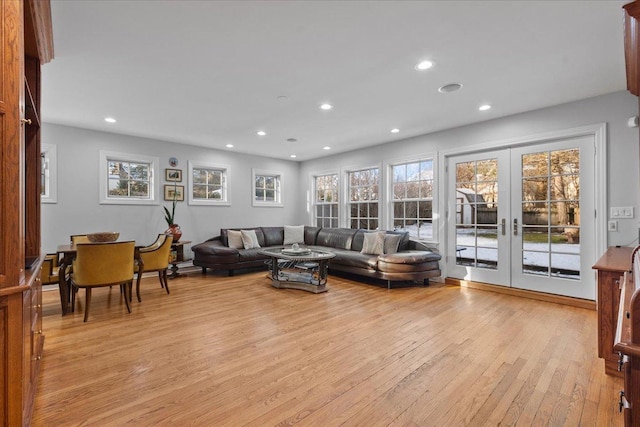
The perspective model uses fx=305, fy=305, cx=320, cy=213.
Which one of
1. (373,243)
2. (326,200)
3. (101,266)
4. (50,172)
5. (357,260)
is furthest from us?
(326,200)

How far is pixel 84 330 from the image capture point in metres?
2.98

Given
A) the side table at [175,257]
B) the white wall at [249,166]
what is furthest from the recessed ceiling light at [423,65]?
the side table at [175,257]

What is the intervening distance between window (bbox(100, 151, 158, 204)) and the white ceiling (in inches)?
36.1

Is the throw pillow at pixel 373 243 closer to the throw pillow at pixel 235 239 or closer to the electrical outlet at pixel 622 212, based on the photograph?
the throw pillow at pixel 235 239

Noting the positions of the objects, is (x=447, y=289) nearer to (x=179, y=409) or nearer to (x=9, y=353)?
(x=179, y=409)

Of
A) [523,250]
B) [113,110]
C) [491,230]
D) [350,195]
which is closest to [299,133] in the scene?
[350,195]

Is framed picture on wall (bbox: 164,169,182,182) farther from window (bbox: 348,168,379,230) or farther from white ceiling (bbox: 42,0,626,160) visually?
window (bbox: 348,168,379,230)

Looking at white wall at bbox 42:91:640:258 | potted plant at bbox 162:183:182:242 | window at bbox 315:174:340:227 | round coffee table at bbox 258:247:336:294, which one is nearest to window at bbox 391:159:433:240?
white wall at bbox 42:91:640:258

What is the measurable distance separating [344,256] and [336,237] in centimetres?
108

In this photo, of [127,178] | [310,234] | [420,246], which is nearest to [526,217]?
[420,246]

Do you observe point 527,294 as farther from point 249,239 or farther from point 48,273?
point 48,273

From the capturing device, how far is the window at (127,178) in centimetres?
515

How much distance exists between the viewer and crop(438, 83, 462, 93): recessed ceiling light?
3.26 meters

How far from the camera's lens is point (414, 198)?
5.50 m
